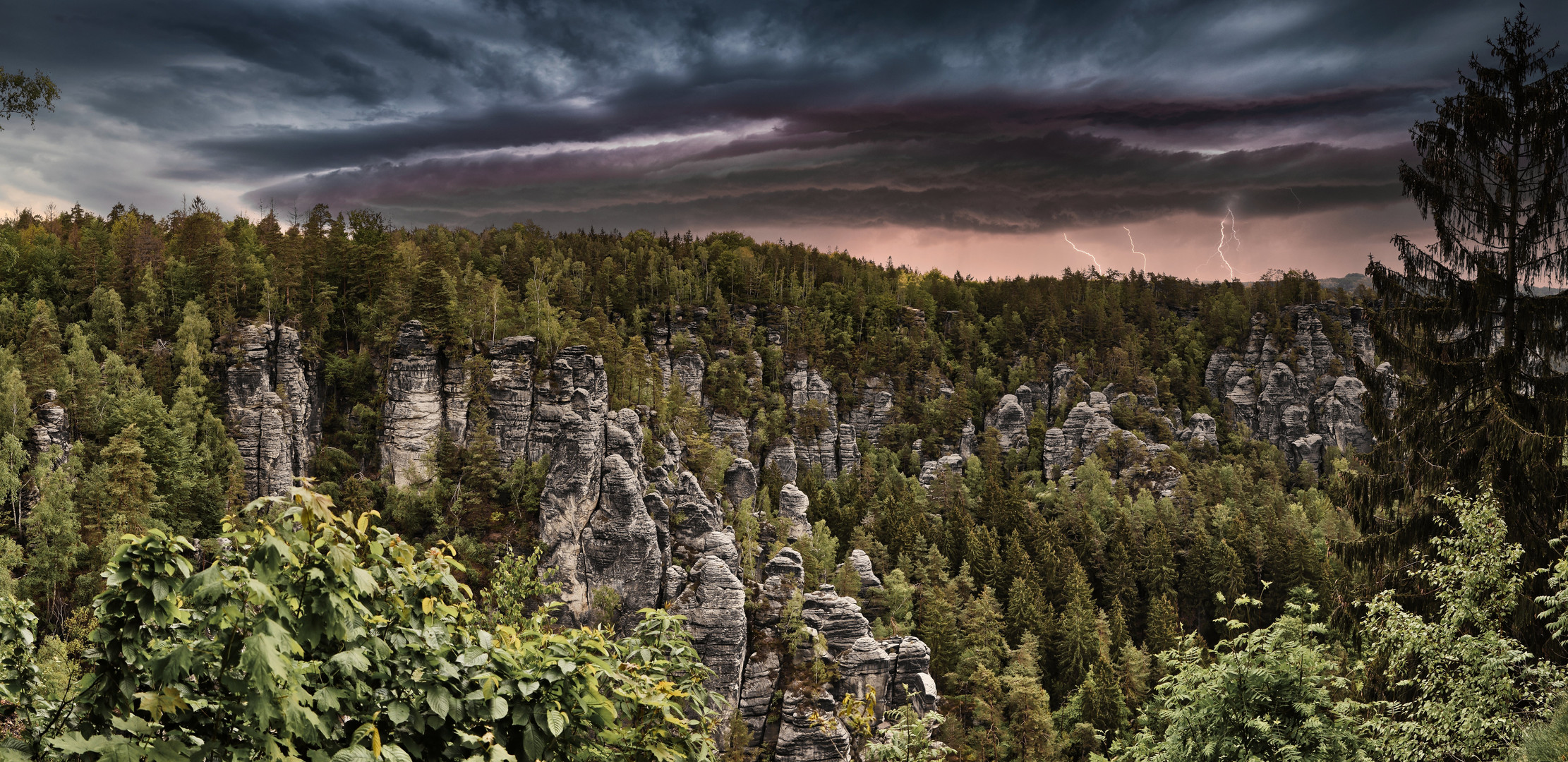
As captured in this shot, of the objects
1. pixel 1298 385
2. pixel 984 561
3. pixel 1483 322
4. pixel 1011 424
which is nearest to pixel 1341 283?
pixel 1298 385

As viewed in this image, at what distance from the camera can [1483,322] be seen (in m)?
16.2

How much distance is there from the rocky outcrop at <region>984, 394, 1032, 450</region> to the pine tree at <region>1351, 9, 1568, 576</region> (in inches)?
3750

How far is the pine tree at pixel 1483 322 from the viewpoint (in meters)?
14.6

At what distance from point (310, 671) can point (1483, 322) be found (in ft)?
68.1

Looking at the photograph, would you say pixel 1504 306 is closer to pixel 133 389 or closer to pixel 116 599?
pixel 116 599

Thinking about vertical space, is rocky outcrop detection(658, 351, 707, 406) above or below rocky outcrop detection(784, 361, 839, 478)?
above

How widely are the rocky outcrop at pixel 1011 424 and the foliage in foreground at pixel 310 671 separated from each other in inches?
4323

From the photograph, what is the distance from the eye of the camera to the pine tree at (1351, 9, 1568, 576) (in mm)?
14620

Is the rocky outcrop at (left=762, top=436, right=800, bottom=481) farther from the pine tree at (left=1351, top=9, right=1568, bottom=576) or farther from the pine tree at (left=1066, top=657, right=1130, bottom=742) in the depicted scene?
the pine tree at (left=1351, top=9, right=1568, bottom=576)

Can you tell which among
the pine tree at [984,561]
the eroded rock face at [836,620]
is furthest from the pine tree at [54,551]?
the pine tree at [984,561]

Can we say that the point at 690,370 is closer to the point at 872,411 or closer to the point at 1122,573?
the point at 872,411

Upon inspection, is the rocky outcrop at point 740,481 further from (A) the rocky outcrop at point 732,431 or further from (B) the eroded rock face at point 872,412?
(B) the eroded rock face at point 872,412

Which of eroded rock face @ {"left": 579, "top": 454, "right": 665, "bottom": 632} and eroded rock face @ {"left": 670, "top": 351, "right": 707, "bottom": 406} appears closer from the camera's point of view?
eroded rock face @ {"left": 579, "top": 454, "right": 665, "bottom": 632}

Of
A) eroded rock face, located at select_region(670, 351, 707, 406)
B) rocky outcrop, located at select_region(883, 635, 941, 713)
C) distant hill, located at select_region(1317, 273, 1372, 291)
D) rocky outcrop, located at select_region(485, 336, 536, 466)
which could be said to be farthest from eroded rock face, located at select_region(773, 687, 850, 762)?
distant hill, located at select_region(1317, 273, 1372, 291)
